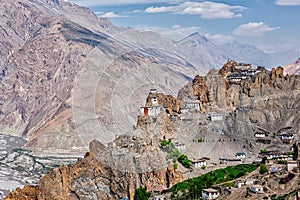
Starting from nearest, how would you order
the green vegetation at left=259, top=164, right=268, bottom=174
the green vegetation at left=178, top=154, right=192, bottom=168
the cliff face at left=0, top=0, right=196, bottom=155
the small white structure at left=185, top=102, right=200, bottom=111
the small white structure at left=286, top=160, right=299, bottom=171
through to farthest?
the small white structure at left=286, top=160, right=299, bottom=171 → the green vegetation at left=259, top=164, right=268, bottom=174 → the green vegetation at left=178, top=154, right=192, bottom=168 → the small white structure at left=185, top=102, right=200, bottom=111 → the cliff face at left=0, top=0, right=196, bottom=155

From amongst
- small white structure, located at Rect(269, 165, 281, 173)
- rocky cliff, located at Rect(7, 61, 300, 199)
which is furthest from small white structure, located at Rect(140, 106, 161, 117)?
small white structure, located at Rect(269, 165, 281, 173)

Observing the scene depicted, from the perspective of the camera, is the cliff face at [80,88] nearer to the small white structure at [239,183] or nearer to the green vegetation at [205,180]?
the green vegetation at [205,180]

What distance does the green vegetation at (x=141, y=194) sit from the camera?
5154 centimetres

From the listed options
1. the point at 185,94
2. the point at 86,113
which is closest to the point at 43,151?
the point at 86,113

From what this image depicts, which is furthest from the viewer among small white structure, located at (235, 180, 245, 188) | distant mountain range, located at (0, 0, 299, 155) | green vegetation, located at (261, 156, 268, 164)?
distant mountain range, located at (0, 0, 299, 155)

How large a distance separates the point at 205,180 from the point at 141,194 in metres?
6.27

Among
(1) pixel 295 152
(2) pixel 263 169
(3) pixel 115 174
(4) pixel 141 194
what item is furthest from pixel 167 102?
(2) pixel 263 169

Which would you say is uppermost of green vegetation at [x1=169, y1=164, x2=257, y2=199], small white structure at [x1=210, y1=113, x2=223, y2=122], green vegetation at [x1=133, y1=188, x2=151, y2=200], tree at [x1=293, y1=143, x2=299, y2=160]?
small white structure at [x1=210, y1=113, x2=223, y2=122]

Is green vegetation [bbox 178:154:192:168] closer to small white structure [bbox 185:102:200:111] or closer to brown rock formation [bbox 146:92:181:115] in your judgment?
brown rock formation [bbox 146:92:181:115]

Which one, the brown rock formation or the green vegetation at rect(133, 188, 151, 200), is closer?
the green vegetation at rect(133, 188, 151, 200)

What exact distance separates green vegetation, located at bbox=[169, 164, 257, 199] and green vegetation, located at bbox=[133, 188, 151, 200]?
7.36 feet

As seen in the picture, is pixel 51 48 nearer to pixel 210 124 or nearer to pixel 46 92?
pixel 46 92

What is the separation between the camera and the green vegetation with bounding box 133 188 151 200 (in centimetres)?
5154

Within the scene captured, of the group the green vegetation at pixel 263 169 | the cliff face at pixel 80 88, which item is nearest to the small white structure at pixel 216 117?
the cliff face at pixel 80 88
